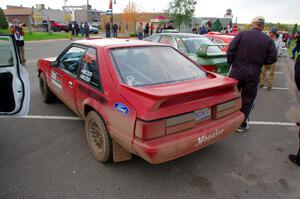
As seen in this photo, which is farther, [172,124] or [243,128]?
[243,128]

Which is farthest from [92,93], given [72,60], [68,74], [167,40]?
[167,40]

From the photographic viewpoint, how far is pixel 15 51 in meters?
3.14

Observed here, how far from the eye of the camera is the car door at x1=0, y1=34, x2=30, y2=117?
3.07m

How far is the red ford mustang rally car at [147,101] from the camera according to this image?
2.33m

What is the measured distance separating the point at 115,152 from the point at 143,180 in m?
0.47

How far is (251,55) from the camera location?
363 cm

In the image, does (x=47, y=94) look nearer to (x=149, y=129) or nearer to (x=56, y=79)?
(x=56, y=79)

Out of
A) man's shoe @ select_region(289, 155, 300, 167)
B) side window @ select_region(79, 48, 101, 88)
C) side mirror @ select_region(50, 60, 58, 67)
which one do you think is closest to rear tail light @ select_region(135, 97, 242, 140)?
side window @ select_region(79, 48, 101, 88)

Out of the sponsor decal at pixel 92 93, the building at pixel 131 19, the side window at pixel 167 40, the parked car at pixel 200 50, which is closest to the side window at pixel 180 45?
the parked car at pixel 200 50

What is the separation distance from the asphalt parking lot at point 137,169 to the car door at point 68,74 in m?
0.57

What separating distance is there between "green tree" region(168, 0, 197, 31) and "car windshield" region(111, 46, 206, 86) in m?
22.1

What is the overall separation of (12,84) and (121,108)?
1.71 m

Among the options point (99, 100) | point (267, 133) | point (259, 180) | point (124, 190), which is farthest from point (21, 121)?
point (267, 133)

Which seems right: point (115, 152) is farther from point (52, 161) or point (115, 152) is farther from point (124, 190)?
point (52, 161)
